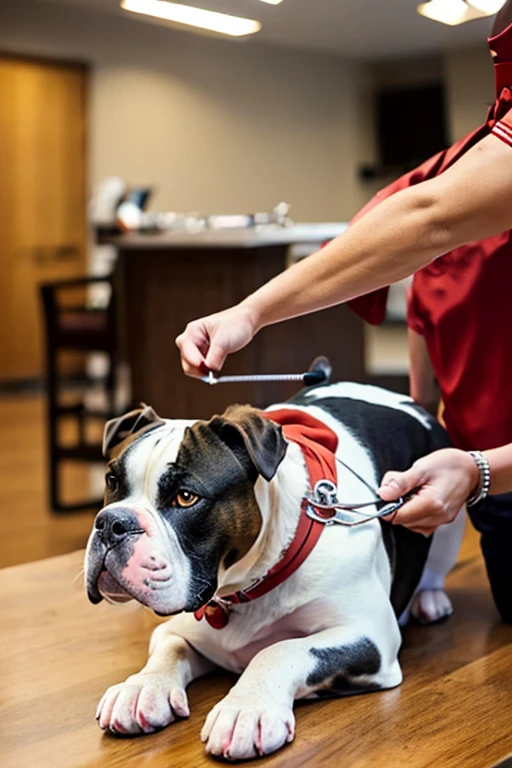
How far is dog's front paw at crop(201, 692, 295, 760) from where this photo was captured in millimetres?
1107

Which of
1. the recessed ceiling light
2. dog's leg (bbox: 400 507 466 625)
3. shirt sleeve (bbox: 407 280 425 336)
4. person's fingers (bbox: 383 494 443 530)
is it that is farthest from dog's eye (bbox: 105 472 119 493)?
the recessed ceiling light

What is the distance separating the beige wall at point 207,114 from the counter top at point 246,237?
4.07m

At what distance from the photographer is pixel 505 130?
49.4 inches

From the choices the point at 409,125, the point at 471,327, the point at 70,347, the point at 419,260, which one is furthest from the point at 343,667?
the point at 409,125

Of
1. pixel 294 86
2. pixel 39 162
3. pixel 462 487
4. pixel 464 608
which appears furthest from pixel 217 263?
pixel 294 86

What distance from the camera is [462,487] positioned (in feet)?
4.23

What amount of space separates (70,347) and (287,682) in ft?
11.3

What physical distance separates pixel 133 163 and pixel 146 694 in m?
7.61

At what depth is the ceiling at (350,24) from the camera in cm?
192

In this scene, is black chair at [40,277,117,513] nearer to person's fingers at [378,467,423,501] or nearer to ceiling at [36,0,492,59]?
ceiling at [36,0,492,59]

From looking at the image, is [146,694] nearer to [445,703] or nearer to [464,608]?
[445,703]

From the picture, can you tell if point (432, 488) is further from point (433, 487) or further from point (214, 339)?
point (214, 339)

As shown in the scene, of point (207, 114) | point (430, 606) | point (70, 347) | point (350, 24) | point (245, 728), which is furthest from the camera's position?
point (207, 114)

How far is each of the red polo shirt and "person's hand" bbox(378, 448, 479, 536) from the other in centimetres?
33
